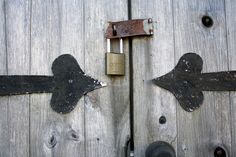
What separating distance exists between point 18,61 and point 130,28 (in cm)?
41

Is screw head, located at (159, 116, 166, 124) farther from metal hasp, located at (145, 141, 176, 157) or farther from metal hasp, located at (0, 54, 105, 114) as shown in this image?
metal hasp, located at (0, 54, 105, 114)

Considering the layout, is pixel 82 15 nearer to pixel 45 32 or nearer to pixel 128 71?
pixel 45 32

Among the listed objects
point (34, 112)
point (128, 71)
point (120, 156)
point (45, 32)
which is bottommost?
point (120, 156)

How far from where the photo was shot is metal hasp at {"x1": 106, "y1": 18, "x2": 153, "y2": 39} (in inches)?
57.0

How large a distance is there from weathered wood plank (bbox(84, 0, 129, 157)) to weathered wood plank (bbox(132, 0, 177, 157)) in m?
0.04

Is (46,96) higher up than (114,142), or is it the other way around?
(46,96)

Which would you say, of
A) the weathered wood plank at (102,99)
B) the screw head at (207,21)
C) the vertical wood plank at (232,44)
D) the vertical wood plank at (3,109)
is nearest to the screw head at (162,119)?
the weathered wood plank at (102,99)

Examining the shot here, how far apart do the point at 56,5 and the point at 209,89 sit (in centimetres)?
62

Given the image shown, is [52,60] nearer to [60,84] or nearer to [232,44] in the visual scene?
[60,84]

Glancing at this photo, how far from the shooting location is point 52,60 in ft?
4.75

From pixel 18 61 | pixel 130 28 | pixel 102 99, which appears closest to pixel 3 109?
pixel 18 61

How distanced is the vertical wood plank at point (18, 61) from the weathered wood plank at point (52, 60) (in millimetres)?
21

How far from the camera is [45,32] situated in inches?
57.4

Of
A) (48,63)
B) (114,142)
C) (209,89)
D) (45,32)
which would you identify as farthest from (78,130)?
(209,89)
